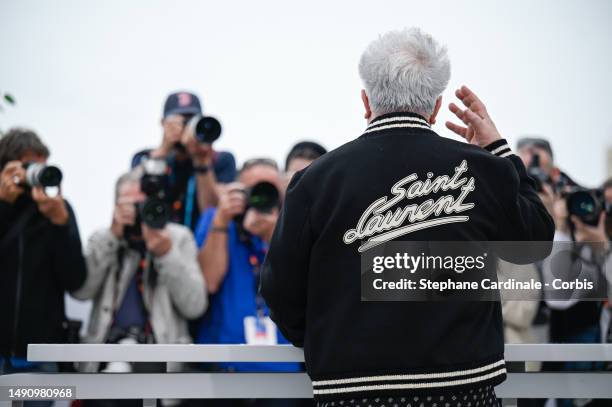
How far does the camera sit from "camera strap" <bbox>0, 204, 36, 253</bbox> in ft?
7.55

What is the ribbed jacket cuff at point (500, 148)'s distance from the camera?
121cm

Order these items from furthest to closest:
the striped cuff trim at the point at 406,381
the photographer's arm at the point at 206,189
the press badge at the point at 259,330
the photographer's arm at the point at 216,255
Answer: the photographer's arm at the point at 206,189 < the photographer's arm at the point at 216,255 < the press badge at the point at 259,330 < the striped cuff trim at the point at 406,381

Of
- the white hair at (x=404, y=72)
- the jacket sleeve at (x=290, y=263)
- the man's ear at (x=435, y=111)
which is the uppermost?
the white hair at (x=404, y=72)

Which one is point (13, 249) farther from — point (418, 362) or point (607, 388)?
point (607, 388)

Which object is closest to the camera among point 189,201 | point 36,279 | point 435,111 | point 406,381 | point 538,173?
point 406,381

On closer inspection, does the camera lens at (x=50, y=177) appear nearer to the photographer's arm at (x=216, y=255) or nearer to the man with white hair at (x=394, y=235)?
the photographer's arm at (x=216, y=255)

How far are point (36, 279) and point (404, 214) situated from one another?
1574 mm

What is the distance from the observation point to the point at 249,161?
8.45 feet

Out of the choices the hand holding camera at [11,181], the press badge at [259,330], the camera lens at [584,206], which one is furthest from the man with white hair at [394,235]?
the hand holding camera at [11,181]

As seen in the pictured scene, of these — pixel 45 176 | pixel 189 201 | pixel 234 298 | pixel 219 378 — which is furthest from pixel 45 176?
pixel 219 378

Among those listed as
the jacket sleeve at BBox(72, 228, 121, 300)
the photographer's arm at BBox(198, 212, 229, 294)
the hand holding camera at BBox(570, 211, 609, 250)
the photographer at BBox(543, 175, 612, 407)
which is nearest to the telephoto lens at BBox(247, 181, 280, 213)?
the photographer's arm at BBox(198, 212, 229, 294)

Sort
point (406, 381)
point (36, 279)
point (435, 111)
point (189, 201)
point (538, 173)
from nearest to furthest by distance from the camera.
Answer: point (406, 381)
point (435, 111)
point (36, 279)
point (538, 173)
point (189, 201)

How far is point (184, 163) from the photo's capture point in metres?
2.53

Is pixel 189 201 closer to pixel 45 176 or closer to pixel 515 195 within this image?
pixel 45 176
